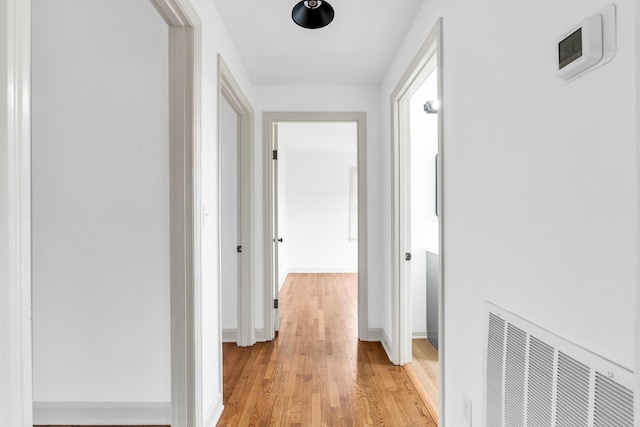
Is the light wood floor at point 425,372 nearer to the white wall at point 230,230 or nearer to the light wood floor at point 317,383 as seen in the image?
the light wood floor at point 317,383

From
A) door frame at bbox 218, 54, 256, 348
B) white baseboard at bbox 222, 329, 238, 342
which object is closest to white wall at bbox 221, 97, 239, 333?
white baseboard at bbox 222, 329, 238, 342

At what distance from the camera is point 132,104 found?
6.83 ft

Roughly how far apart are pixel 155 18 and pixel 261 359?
2.48 m

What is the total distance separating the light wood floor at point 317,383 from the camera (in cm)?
217

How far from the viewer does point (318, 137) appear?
589 centimetres

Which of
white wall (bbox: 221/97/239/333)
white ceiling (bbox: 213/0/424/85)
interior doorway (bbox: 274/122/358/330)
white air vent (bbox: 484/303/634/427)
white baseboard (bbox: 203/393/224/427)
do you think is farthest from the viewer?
interior doorway (bbox: 274/122/358/330)

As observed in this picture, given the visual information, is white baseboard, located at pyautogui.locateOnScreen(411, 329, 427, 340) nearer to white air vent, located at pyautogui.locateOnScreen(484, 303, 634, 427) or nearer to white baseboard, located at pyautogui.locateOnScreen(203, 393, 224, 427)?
white baseboard, located at pyautogui.locateOnScreen(203, 393, 224, 427)

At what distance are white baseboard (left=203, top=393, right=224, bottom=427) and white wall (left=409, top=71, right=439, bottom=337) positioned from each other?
6.38ft

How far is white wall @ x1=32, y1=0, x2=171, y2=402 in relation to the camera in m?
2.08

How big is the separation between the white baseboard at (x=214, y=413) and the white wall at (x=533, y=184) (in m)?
1.21

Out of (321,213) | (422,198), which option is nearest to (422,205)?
(422,198)

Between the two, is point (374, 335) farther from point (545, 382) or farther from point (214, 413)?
point (545, 382)

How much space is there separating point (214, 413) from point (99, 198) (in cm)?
135

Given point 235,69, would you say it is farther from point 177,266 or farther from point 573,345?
point 573,345
